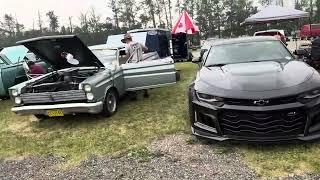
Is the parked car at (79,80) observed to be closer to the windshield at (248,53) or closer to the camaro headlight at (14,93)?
the camaro headlight at (14,93)

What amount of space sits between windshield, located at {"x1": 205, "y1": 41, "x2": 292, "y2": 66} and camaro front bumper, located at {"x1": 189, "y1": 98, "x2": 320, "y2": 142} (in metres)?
1.53

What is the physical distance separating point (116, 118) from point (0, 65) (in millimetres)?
4635

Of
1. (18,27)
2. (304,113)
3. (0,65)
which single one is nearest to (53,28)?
(18,27)

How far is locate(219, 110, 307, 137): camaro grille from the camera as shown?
5.03m

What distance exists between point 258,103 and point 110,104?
12.1 feet

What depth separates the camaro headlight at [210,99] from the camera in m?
5.27

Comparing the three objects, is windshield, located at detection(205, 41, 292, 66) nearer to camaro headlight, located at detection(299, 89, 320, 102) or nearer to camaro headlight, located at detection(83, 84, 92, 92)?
camaro headlight, located at detection(299, 89, 320, 102)

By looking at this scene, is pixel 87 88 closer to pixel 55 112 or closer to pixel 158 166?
pixel 55 112

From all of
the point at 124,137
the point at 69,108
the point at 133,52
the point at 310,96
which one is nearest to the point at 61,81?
the point at 69,108

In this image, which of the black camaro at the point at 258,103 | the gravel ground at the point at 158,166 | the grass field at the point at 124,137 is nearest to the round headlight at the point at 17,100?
the grass field at the point at 124,137

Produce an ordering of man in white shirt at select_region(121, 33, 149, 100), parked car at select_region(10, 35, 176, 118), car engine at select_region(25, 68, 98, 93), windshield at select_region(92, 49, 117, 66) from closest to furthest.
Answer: parked car at select_region(10, 35, 176, 118) → car engine at select_region(25, 68, 98, 93) → windshield at select_region(92, 49, 117, 66) → man in white shirt at select_region(121, 33, 149, 100)

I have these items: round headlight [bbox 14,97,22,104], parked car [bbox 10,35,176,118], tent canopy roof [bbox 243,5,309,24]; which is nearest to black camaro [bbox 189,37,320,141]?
parked car [bbox 10,35,176,118]

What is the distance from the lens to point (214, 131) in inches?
212

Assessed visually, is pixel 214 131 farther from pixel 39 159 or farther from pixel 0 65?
pixel 0 65
